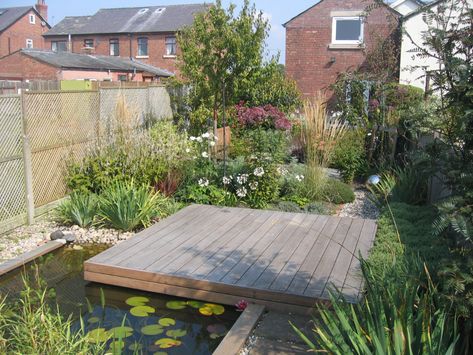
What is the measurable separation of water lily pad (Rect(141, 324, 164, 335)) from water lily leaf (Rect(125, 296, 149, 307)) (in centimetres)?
42

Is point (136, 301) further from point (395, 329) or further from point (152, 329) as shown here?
point (395, 329)

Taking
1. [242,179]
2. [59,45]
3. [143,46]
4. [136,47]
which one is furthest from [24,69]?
[242,179]

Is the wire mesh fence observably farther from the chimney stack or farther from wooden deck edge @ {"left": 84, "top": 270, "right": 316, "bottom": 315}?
the chimney stack

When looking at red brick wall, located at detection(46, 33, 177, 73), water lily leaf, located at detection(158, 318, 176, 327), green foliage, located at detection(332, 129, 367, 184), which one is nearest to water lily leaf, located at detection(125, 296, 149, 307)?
water lily leaf, located at detection(158, 318, 176, 327)

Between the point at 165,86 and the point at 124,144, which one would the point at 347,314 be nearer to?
the point at 124,144

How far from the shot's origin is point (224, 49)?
887 centimetres

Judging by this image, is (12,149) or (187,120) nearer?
(12,149)

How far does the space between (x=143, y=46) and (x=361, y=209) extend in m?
33.1

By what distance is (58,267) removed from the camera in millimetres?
4895

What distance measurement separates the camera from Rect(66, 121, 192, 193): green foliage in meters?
6.61

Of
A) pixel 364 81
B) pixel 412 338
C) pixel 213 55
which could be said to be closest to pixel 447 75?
pixel 412 338

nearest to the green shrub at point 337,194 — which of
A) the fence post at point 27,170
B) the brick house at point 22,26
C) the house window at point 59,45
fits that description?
the fence post at point 27,170

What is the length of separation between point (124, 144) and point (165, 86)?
421cm

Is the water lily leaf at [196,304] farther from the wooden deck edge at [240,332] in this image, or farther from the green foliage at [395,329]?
the green foliage at [395,329]
